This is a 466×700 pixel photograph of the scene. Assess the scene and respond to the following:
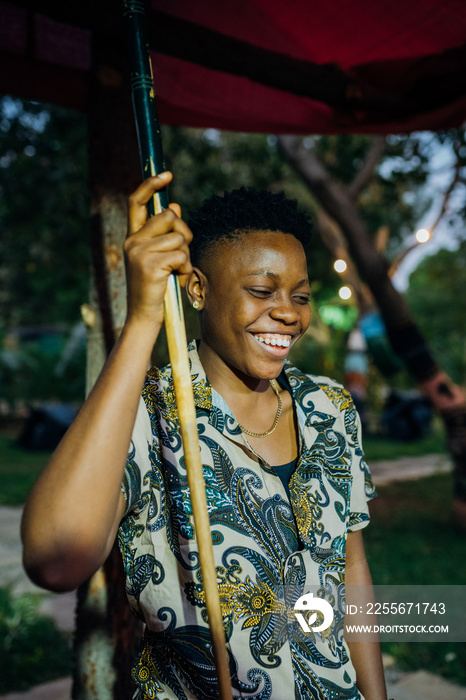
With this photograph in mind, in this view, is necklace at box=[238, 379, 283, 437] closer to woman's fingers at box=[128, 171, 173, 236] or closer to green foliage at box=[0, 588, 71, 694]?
woman's fingers at box=[128, 171, 173, 236]

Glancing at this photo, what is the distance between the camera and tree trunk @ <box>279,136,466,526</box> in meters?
5.82

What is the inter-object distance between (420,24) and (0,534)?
5.85 m

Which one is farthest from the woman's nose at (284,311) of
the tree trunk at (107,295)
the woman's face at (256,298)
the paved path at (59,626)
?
the paved path at (59,626)

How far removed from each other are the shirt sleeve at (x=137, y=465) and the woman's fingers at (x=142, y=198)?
47 centimetres

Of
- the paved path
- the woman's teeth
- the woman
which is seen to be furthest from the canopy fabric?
the paved path

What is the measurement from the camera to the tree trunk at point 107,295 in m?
2.27

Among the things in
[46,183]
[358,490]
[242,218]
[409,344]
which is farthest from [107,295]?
[46,183]

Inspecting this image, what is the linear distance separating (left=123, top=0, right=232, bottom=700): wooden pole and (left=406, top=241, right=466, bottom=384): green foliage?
615 inches

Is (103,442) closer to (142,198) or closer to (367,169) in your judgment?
A: (142,198)

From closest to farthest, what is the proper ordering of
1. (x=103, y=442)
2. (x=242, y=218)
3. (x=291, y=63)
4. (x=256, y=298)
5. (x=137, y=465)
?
(x=103, y=442) → (x=137, y=465) → (x=256, y=298) → (x=242, y=218) → (x=291, y=63)

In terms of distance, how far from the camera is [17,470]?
957 cm

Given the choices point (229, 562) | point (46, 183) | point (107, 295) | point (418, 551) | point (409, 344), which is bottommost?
point (418, 551)

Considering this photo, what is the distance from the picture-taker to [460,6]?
2.48m

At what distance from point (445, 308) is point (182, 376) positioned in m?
33.1
